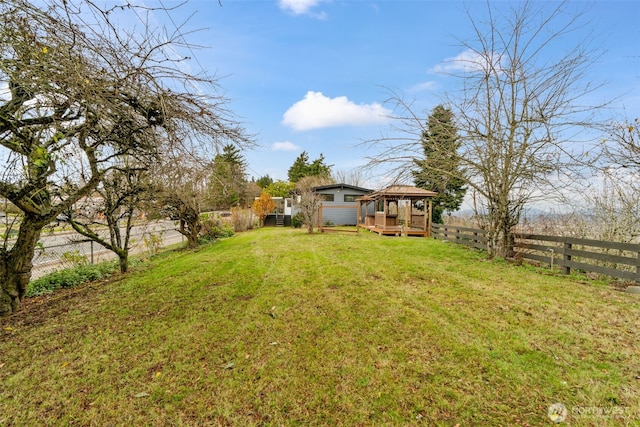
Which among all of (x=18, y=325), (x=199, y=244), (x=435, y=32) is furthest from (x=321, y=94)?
(x=18, y=325)

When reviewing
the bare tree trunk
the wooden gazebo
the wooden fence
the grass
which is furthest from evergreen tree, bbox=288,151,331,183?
the bare tree trunk

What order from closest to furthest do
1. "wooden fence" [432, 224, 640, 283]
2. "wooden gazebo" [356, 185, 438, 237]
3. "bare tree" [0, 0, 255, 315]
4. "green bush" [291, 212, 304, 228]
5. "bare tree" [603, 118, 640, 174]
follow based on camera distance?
1. "bare tree" [0, 0, 255, 315]
2. "wooden fence" [432, 224, 640, 283]
3. "bare tree" [603, 118, 640, 174]
4. "wooden gazebo" [356, 185, 438, 237]
5. "green bush" [291, 212, 304, 228]

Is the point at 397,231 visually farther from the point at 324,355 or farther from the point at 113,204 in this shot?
the point at 324,355

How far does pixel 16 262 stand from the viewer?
397cm

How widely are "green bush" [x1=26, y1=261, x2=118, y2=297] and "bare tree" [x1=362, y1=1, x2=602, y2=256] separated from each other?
7.44 metres

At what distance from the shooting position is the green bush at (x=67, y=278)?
5486 mm

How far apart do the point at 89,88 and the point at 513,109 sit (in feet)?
27.5

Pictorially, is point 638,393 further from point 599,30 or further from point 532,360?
point 599,30

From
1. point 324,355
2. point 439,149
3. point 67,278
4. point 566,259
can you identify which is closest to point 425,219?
point 439,149

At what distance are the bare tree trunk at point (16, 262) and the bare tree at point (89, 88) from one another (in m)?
0.54

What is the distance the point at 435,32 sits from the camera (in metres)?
6.93

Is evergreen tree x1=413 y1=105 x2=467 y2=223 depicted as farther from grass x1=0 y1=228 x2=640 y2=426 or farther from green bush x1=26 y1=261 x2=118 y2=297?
green bush x1=26 y1=261 x2=118 y2=297

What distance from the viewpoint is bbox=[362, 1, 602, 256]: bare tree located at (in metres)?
6.27

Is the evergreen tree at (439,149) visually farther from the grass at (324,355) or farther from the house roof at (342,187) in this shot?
the house roof at (342,187)
